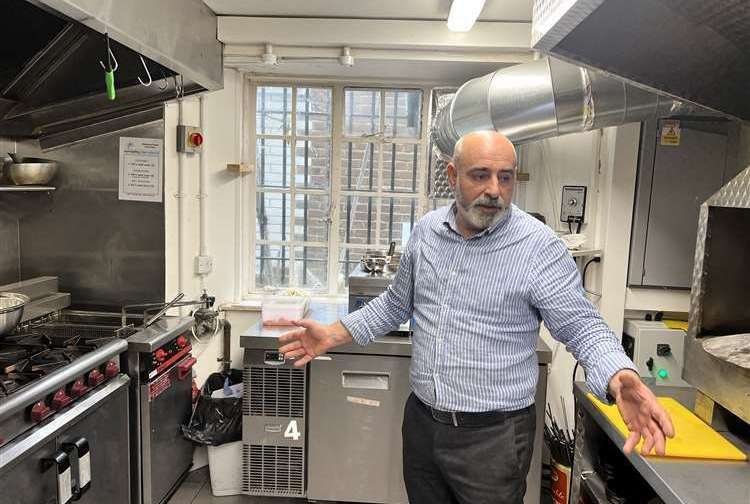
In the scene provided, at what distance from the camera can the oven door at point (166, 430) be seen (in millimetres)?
2262

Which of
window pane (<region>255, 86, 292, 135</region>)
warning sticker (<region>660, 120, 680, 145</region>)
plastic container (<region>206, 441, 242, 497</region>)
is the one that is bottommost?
plastic container (<region>206, 441, 242, 497</region>)

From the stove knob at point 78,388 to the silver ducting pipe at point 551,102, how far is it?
71.3 inches

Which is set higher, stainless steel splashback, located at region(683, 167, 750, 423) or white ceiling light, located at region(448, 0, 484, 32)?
white ceiling light, located at region(448, 0, 484, 32)

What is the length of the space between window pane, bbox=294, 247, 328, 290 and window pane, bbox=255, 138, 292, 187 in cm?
45

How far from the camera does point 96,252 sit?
2684mm

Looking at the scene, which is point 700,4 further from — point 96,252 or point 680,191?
point 96,252

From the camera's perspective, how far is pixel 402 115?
3402 millimetres

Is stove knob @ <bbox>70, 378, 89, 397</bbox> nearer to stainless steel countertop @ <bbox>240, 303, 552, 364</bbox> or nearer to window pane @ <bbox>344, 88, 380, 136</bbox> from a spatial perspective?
stainless steel countertop @ <bbox>240, 303, 552, 364</bbox>

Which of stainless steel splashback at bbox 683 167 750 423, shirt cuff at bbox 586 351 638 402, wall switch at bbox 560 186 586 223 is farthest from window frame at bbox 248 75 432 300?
shirt cuff at bbox 586 351 638 402

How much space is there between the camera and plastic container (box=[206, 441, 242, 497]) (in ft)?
8.32

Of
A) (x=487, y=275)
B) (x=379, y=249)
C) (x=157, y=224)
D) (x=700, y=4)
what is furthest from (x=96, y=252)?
(x=700, y=4)

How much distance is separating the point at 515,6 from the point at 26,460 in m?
2.45

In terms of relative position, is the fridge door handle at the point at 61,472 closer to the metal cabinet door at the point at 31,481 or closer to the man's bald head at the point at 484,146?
the metal cabinet door at the point at 31,481

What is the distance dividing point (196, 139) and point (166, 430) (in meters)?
1.42
